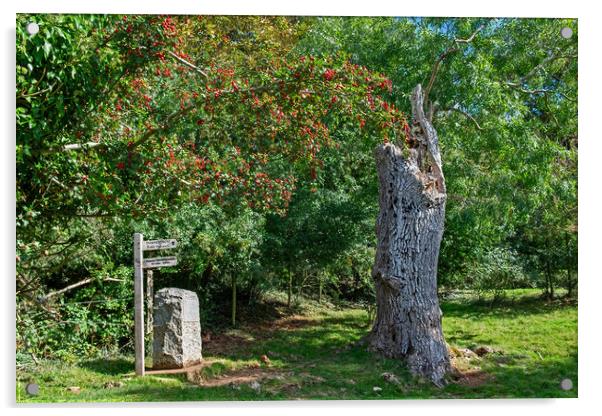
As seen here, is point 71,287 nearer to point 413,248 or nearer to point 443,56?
point 413,248

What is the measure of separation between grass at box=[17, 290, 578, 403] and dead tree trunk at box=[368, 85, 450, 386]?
29 cm

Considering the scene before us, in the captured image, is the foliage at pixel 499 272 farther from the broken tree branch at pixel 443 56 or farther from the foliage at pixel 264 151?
the broken tree branch at pixel 443 56

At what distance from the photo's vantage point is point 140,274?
5.43 metres

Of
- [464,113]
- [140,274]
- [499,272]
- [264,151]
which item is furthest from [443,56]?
[140,274]

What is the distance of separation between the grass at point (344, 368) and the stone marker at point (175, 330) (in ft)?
0.78

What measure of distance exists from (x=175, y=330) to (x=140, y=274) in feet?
2.24

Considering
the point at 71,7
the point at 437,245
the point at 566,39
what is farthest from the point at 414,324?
the point at 71,7

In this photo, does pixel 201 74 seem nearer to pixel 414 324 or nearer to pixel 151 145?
pixel 151 145

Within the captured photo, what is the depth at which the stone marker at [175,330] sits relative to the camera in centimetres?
566

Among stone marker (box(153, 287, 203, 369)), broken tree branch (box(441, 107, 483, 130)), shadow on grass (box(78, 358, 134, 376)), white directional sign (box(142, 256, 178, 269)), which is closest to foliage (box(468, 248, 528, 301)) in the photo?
broken tree branch (box(441, 107, 483, 130))

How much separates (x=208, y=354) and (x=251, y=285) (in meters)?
1.31

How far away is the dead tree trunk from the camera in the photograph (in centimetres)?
579

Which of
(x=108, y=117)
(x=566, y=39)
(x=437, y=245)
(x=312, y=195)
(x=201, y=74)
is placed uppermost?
(x=566, y=39)

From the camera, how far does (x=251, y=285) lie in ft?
24.0
